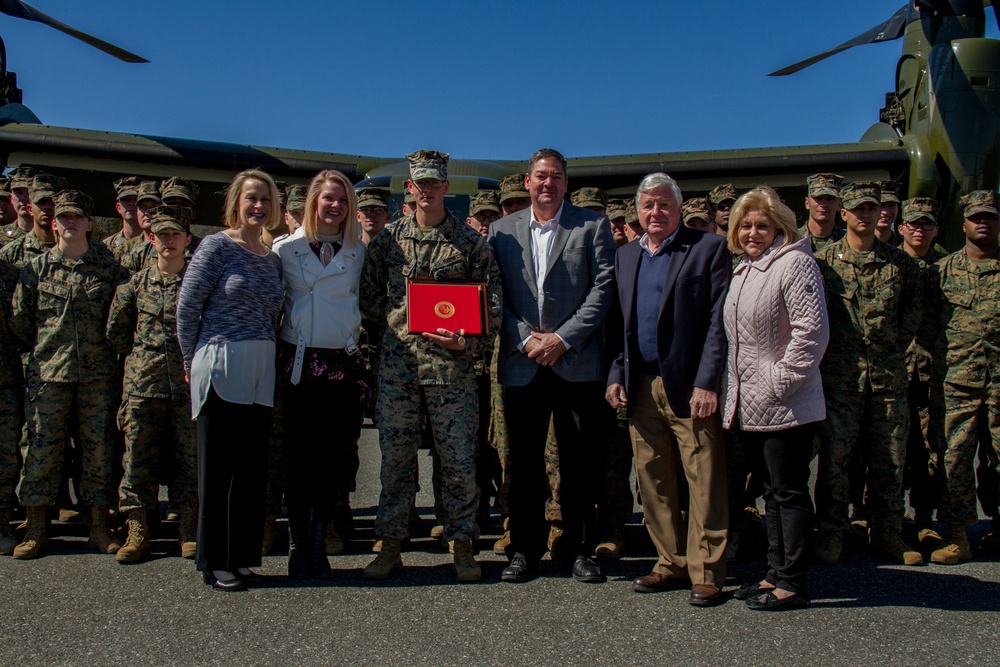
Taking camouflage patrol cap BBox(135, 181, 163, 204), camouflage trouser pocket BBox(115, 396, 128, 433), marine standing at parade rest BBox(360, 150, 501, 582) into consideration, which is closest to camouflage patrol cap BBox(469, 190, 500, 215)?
camouflage patrol cap BBox(135, 181, 163, 204)

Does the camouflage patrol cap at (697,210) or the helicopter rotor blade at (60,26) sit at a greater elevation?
the helicopter rotor blade at (60,26)

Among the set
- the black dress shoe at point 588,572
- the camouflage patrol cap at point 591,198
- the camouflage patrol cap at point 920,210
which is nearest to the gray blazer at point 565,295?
the black dress shoe at point 588,572

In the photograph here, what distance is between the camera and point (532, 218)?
4.26m

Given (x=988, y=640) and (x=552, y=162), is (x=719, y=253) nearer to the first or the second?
(x=552, y=162)

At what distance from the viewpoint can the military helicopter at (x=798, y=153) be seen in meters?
12.4

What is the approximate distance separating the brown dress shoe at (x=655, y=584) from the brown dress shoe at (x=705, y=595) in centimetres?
20

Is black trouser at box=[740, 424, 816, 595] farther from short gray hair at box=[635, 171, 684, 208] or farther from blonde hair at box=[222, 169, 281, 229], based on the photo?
blonde hair at box=[222, 169, 281, 229]

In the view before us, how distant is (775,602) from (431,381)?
194 centimetres

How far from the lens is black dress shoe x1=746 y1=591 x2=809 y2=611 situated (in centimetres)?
344

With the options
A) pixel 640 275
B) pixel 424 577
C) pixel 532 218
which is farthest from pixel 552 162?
pixel 424 577

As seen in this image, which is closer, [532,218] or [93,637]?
[93,637]

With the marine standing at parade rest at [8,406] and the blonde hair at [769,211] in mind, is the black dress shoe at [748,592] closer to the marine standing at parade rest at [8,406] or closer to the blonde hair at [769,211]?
the blonde hair at [769,211]

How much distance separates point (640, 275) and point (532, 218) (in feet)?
2.34

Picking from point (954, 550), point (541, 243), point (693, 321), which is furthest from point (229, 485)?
point (954, 550)
